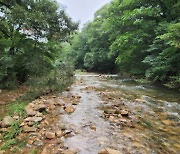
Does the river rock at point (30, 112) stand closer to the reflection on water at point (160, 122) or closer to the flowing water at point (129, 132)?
the flowing water at point (129, 132)

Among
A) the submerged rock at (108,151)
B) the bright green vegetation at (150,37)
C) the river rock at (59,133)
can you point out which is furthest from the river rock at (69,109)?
the bright green vegetation at (150,37)

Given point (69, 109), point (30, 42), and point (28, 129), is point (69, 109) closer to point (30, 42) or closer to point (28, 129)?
point (28, 129)

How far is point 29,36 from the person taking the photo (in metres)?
10.0

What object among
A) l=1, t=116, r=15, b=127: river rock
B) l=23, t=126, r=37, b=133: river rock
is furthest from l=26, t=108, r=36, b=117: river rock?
l=23, t=126, r=37, b=133: river rock

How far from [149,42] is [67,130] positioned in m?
12.3

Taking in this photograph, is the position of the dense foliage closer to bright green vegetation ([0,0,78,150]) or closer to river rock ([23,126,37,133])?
bright green vegetation ([0,0,78,150])

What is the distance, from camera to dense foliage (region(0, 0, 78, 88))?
7.31 metres

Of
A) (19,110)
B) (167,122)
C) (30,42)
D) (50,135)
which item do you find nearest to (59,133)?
(50,135)

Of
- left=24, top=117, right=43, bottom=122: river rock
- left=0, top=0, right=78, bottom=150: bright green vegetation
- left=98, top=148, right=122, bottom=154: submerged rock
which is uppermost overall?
left=0, top=0, right=78, bottom=150: bright green vegetation

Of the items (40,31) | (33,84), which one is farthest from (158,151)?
(40,31)

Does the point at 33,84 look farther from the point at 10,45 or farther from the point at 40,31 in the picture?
the point at 10,45

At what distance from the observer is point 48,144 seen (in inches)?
137

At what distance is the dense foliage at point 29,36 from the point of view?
24.0 feet

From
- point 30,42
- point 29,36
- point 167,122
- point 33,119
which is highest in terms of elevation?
point 29,36
